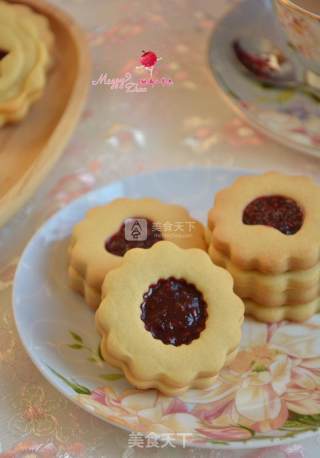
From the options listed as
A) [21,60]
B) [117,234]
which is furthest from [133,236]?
[21,60]

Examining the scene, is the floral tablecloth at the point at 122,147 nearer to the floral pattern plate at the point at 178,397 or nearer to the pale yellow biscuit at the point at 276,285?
the floral pattern plate at the point at 178,397

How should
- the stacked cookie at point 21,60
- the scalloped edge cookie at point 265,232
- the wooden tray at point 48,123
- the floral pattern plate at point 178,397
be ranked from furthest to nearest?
the stacked cookie at point 21,60, the wooden tray at point 48,123, the scalloped edge cookie at point 265,232, the floral pattern plate at point 178,397

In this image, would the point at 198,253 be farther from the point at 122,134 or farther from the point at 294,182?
the point at 122,134

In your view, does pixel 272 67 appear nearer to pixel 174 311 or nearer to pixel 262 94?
pixel 262 94

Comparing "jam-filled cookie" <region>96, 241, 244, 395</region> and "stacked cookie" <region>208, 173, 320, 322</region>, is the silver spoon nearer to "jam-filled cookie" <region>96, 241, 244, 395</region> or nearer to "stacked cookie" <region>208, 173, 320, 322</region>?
"stacked cookie" <region>208, 173, 320, 322</region>

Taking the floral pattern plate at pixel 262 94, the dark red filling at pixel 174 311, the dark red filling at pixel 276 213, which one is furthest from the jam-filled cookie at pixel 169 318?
the floral pattern plate at pixel 262 94

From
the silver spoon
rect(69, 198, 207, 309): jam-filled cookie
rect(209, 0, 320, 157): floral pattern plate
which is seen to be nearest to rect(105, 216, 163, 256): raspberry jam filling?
rect(69, 198, 207, 309): jam-filled cookie

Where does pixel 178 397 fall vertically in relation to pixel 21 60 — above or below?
below
